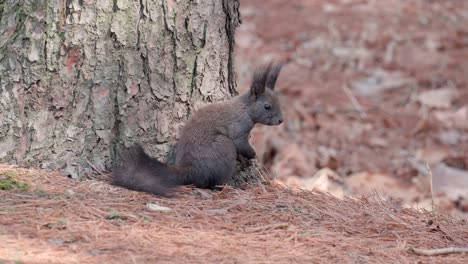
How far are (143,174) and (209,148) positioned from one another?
1.77 feet

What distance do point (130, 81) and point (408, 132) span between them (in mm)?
4763

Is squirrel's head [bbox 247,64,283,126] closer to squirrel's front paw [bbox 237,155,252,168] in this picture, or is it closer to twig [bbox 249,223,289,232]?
squirrel's front paw [bbox 237,155,252,168]

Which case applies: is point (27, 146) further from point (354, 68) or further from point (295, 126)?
point (354, 68)

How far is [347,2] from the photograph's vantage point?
1198 cm

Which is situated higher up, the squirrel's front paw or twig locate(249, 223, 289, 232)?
the squirrel's front paw

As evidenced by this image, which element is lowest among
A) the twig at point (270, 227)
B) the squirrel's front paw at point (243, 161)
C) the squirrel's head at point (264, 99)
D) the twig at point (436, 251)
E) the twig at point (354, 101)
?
the twig at point (436, 251)

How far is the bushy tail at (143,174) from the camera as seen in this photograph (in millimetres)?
4141

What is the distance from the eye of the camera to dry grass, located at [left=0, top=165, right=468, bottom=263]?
126 inches

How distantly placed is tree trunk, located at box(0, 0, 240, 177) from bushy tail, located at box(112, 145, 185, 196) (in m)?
0.16

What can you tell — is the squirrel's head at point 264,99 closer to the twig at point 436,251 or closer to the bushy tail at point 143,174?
the bushy tail at point 143,174

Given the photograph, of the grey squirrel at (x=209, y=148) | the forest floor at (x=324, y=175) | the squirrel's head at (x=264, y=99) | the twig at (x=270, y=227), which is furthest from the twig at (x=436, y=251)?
the squirrel's head at (x=264, y=99)

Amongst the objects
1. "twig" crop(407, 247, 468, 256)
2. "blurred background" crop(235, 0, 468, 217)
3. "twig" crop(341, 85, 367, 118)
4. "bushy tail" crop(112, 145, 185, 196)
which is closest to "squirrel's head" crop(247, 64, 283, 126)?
"bushy tail" crop(112, 145, 185, 196)

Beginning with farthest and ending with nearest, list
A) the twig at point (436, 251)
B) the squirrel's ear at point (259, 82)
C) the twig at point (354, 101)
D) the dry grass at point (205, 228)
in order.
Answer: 1. the twig at point (354, 101)
2. the squirrel's ear at point (259, 82)
3. the twig at point (436, 251)
4. the dry grass at point (205, 228)

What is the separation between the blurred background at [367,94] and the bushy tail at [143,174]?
1.79 m
